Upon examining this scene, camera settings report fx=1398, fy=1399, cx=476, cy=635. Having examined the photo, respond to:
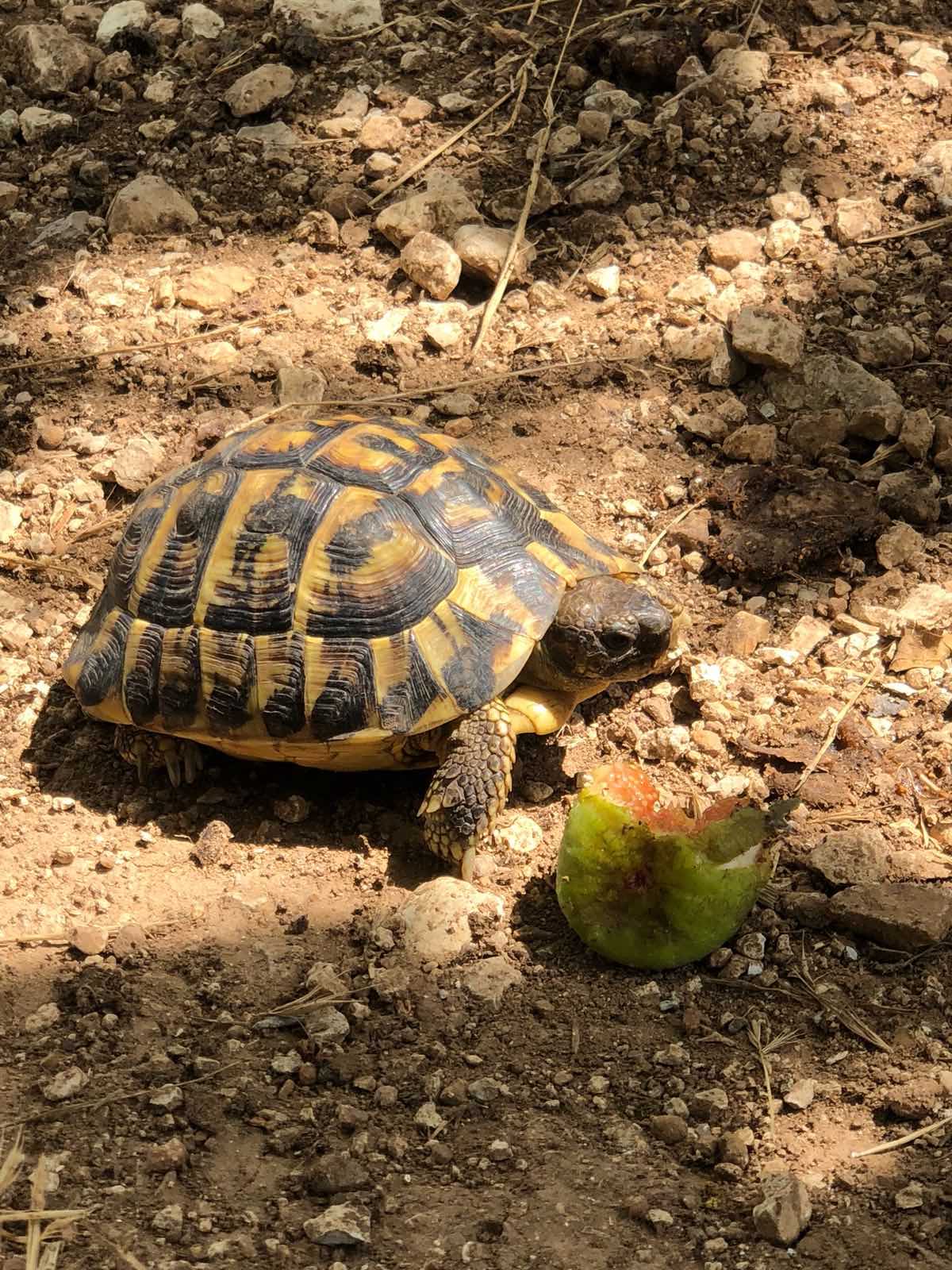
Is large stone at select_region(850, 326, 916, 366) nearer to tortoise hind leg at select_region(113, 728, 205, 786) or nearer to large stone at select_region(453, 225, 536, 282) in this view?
large stone at select_region(453, 225, 536, 282)

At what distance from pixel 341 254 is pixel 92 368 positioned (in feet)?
3.55

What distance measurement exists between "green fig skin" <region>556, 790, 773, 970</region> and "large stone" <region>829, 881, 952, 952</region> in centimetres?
20

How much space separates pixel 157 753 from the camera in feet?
13.1

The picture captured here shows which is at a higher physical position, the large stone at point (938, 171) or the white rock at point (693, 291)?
the large stone at point (938, 171)

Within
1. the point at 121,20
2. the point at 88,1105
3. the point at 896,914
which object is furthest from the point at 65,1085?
the point at 121,20

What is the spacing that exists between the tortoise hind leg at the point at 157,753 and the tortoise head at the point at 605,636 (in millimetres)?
1079

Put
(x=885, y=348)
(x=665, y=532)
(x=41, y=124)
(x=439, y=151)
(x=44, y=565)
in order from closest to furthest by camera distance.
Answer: (x=665, y=532) < (x=44, y=565) < (x=885, y=348) < (x=439, y=151) < (x=41, y=124)

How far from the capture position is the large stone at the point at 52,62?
637 centimetres

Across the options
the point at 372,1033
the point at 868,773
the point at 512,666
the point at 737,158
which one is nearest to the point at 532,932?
the point at 372,1033

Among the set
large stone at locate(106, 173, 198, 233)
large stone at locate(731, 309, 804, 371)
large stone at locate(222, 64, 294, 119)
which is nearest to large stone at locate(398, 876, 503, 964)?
large stone at locate(731, 309, 804, 371)

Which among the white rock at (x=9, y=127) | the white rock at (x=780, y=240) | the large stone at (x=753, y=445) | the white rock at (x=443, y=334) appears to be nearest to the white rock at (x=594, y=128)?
the white rock at (x=780, y=240)

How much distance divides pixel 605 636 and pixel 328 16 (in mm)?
4092

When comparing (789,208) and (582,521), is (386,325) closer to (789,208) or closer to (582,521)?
(582,521)

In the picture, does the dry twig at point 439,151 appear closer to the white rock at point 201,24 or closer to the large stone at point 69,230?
the large stone at point 69,230
